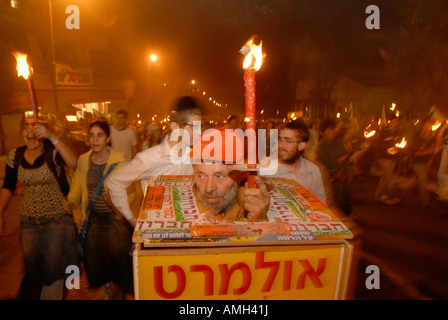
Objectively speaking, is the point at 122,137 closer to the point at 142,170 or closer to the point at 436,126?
the point at 142,170

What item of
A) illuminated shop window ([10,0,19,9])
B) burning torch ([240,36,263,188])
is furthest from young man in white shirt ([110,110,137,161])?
illuminated shop window ([10,0,19,9])

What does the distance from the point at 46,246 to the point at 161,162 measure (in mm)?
1623

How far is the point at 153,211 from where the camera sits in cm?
192

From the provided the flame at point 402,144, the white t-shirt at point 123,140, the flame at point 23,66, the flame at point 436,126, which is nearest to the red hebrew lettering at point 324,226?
the flame at point 23,66

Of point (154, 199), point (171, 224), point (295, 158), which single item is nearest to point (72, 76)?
point (295, 158)

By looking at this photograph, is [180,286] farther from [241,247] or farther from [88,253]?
[88,253]

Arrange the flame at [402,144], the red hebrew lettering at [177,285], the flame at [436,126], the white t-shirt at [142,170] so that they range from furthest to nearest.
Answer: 1. the flame at [402,144]
2. the flame at [436,126]
3. the white t-shirt at [142,170]
4. the red hebrew lettering at [177,285]

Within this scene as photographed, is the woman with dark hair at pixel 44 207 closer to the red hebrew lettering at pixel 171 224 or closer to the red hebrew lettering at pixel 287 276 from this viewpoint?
the red hebrew lettering at pixel 171 224

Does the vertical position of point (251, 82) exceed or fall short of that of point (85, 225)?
it exceeds it

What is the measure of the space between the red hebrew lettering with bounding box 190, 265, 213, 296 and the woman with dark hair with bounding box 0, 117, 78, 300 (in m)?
2.45

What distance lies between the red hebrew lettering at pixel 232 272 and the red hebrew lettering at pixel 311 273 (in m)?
0.30

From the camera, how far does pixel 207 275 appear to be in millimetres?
1721

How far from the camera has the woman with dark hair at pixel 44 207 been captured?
3400 millimetres
